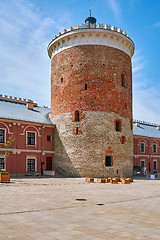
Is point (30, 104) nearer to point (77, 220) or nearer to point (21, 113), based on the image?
point (21, 113)

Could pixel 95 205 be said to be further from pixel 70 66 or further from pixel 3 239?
pixel 70 66

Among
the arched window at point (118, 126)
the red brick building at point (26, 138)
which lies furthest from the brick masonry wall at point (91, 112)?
the red brick building at point (26, 138)

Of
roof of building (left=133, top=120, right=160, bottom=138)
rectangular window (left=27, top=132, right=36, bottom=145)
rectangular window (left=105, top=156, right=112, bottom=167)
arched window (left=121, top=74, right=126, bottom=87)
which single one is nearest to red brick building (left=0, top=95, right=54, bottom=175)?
rectangular window (left=27, top=132, right=36, bottom=145)

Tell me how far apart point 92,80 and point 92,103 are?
102 inches

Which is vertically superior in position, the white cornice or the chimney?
the white cornice

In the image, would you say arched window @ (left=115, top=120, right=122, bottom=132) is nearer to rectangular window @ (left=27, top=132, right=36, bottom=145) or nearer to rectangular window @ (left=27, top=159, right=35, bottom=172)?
rectangular window @ (left=27, top=132, right=36, bottom=145)

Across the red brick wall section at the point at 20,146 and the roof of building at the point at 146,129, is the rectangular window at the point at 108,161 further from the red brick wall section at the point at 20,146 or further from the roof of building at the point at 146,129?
the roof of building at the point at 146,129

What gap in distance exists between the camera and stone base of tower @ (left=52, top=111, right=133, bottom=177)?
89.9 feet

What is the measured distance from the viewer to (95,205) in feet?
35.9

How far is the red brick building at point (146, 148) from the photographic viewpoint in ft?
131

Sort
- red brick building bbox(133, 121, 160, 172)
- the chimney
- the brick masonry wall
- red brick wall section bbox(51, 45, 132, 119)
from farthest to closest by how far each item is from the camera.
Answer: red brick building bbox(133, 121, 160, 172)
the chimney
red brick wall section bbox(51, 45, 132, 119)
the brick masonry wall

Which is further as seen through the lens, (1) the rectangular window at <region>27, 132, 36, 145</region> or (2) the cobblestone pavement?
(1) the rectangular window at <region>27, 132, 36, 145</region>

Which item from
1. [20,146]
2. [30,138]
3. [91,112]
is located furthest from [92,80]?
[20,146]

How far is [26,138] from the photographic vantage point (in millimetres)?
28516
